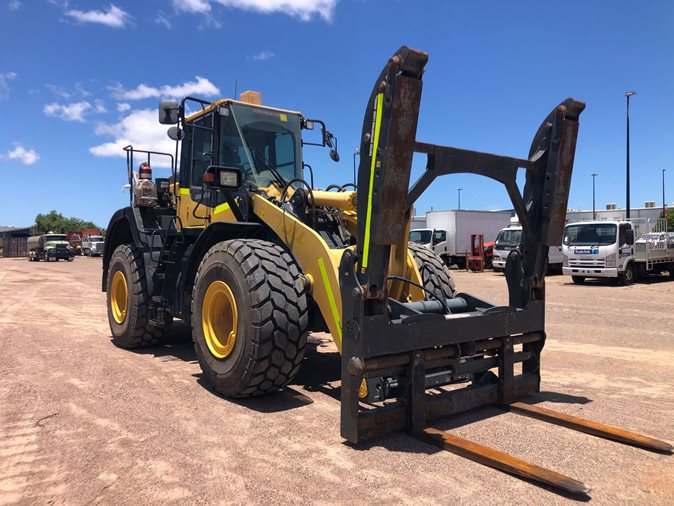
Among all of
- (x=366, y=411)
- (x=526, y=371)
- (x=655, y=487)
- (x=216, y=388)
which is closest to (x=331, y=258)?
(x=366, y=411)

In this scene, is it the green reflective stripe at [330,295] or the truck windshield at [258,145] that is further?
the truck windshield at [258,145]

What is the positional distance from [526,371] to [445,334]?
52.7 inches

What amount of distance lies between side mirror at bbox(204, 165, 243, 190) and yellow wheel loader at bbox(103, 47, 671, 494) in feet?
0.06

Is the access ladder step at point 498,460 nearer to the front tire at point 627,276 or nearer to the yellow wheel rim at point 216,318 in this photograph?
the yellow wheel rim at point 216,318

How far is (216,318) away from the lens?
507 centimetres

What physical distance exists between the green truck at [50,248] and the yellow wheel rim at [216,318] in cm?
4340

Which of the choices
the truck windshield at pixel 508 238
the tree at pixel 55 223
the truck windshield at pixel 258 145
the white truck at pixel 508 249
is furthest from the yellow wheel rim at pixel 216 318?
the tree at pixel 55 223

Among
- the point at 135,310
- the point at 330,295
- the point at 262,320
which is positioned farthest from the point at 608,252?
the point at 262,320

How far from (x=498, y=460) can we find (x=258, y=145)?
422cm

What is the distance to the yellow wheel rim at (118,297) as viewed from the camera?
7.46 meters

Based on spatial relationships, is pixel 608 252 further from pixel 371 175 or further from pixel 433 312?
pixel 371 175

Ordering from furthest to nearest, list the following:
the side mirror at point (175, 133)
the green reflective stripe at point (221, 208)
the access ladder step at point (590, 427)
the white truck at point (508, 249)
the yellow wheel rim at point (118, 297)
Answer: the white truck at point (508, 249) → the yellow wheel rim at point (118, 297) → the side mirror at point (175, 133) → the green reflective stripe at point (221, 208) → the access ladder step at point (590, 427)

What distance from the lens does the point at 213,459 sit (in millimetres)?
3494

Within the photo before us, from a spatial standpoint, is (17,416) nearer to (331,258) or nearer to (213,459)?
(213,459)
